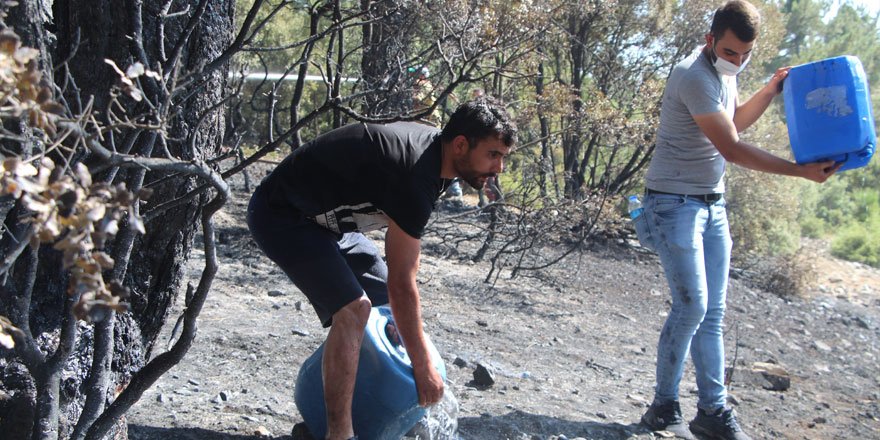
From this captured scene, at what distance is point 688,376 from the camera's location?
575cm

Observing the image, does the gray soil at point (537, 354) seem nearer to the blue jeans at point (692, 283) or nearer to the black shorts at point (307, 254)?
the blue jeans at point (692, 283)

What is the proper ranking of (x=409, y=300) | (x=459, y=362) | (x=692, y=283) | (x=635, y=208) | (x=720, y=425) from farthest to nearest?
(x=459, y=362), (x=635, y=208), (x=720, y=425), (x=692, y=283), (x=409, y=300)

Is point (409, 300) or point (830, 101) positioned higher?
point (830, 101)

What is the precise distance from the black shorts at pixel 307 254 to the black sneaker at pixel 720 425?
6.12 ft

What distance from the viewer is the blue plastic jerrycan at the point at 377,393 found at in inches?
130

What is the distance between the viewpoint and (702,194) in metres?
4.02

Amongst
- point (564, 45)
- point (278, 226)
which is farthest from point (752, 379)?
point (564, 45)

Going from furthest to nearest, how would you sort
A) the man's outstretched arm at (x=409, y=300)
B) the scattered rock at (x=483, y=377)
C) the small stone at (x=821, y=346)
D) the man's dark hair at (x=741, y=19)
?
the small stone at (x=821, y=346) → the scattered rock at (x=483, y=377) → the man's dark hair at (x=741, y=19) → the man's outstretched arm at (x=409, y=300)

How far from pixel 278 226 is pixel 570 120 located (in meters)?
5.68

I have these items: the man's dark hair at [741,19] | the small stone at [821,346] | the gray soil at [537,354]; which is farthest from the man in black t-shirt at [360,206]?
the small stone at [821,346]

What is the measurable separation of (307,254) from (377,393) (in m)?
0.60

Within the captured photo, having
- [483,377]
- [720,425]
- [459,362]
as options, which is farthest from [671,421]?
[459,362]

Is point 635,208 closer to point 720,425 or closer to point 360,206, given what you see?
point 720,425

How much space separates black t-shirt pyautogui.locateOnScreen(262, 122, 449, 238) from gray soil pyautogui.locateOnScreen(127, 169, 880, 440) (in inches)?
40.7
